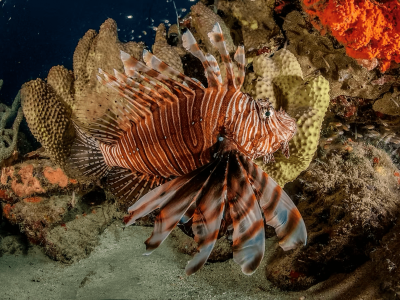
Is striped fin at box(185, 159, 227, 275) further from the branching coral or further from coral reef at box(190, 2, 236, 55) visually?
the branching coral

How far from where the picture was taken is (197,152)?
228cm

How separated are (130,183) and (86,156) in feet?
1.94

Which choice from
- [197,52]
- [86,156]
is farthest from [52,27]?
[197,52]

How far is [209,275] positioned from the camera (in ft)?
9.90

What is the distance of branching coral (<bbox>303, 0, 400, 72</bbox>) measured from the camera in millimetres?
2896

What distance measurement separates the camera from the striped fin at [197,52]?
6.80 feet

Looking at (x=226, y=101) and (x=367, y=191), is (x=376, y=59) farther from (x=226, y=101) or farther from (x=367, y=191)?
(x=226, y=101)

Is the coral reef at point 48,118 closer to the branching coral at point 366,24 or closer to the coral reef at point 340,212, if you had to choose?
the coral reef at point 340,212

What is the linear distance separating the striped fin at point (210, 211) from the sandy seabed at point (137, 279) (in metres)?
1.11

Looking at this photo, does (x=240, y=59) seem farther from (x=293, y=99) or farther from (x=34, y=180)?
(x=34, y=180)

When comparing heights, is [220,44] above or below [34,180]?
above

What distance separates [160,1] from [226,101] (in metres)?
6.76

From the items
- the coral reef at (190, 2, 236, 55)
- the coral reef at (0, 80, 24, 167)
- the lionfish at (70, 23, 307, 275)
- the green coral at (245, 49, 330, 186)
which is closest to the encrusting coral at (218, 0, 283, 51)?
the coral reef at (190, 2, 236, 55)

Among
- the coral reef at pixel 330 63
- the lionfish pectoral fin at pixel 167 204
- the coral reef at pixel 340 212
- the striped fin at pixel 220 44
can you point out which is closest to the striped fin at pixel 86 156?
the lionfish pectoral fin at pixel 167 204
